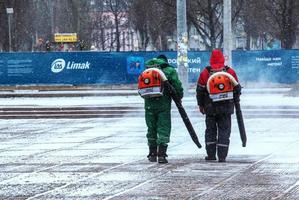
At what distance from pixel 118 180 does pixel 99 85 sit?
28639mm

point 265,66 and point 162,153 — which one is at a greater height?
point 265,66

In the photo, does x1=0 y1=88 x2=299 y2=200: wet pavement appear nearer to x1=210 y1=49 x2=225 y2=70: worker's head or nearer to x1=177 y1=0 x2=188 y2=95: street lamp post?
x1=210 y1=49 x2=225 y2=70: worker's head

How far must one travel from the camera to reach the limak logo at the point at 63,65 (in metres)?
38.0

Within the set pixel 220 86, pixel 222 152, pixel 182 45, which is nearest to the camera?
pixel 220 86

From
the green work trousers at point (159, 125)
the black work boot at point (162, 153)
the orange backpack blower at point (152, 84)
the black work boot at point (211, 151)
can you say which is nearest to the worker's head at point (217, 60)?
the orange backpack blower at point (152, 84)

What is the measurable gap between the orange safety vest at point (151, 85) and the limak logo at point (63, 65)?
2656 centimetres

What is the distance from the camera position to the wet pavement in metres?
9.09

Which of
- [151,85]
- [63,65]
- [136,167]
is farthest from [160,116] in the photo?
[63,65]

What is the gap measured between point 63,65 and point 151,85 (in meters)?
27.3

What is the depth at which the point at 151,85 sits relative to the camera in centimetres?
1144

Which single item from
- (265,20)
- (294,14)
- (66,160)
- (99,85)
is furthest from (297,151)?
(265,20)

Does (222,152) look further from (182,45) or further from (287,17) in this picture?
(287,17)

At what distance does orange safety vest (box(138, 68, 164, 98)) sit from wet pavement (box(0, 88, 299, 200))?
102cm

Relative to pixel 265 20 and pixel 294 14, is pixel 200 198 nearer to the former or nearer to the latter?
pixel 294 14
